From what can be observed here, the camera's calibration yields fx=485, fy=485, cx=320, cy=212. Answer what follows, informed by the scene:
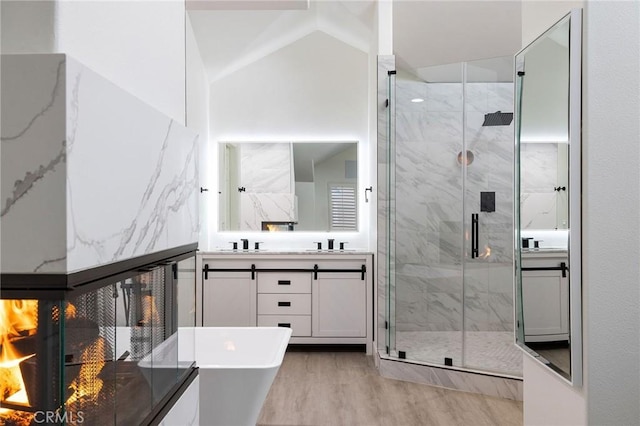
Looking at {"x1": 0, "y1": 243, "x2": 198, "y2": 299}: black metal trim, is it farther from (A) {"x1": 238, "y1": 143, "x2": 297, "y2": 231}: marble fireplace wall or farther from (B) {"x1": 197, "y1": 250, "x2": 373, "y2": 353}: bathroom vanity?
(A) {"x1": 238, "y1": 143, "x2": 297, "y2": 231}: marble fireplace wall

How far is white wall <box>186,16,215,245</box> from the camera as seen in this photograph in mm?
4379

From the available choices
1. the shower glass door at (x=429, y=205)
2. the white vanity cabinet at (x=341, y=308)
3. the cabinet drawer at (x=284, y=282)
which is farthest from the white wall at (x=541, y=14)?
the cabinet drawer at (x=284, y=282)

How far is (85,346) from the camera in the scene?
37.0 inches

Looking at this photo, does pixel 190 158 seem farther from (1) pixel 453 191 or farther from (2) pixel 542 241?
(1) pixel 453 191

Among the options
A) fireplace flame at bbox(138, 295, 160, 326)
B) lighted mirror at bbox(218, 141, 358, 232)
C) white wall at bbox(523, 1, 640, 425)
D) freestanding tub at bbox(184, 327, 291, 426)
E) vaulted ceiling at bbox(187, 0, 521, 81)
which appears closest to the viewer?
fireplace flame at bbox(138, 295, 160, 326)

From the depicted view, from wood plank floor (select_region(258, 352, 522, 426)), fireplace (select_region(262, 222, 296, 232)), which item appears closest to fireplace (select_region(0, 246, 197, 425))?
wood plank floor (select_region(258, 352, 522, 426))

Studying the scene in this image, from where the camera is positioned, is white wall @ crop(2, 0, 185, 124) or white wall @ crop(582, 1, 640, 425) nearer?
white wall @ crop(2, 0, 185, 124)

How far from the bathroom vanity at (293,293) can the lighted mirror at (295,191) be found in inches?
27.8

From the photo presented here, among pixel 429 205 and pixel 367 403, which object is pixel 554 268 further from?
pixel 429 205

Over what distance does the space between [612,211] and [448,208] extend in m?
2.29

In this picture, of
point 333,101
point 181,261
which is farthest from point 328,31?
point 181,261

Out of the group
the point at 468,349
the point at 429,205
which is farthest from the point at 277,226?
the point at 468,349

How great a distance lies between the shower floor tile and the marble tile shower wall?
3.0 inches

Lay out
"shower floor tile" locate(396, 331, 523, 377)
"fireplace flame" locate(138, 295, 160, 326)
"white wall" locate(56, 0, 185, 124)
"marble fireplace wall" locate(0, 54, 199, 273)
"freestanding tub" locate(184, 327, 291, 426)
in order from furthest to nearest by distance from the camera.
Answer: "shower floor tile" locate(396, 331, 523, 377) < "freestanding tub" locate(184, 327, 291, 426) < "fireplace flame" locate(138, 295, 160, 326) < "white wall" locate(56, 0, 185, 124) < "marble fireplace wall" locate(0, 54, 199, 273)
